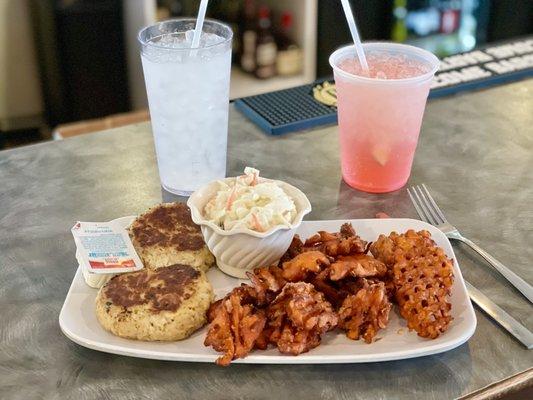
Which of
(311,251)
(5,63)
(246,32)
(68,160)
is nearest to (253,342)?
(311,251)

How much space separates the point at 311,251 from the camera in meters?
0.98

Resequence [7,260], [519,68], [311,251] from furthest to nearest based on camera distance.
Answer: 1. [519,68]
2. [7,260]
3. [311,251]

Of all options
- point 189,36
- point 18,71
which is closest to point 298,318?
point 189,36

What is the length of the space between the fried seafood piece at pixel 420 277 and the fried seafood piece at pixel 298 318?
0.36 feet

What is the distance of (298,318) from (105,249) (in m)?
0.34

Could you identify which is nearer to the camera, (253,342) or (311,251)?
(253,342)

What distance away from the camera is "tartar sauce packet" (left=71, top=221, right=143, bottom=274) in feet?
3.24

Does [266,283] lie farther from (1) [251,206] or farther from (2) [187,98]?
(2) [187,98]

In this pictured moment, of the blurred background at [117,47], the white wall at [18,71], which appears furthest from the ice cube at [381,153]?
the white wall at [18,71]

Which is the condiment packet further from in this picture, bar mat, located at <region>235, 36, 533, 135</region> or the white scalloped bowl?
bar mat, located at <region>235, 36, 533, 135</region>

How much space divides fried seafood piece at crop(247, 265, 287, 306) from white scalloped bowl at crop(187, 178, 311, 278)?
49 millimetres

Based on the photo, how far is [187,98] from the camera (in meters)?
1.20

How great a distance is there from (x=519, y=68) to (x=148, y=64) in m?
1.08

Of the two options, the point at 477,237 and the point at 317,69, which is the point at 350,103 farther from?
the point at 317,69
